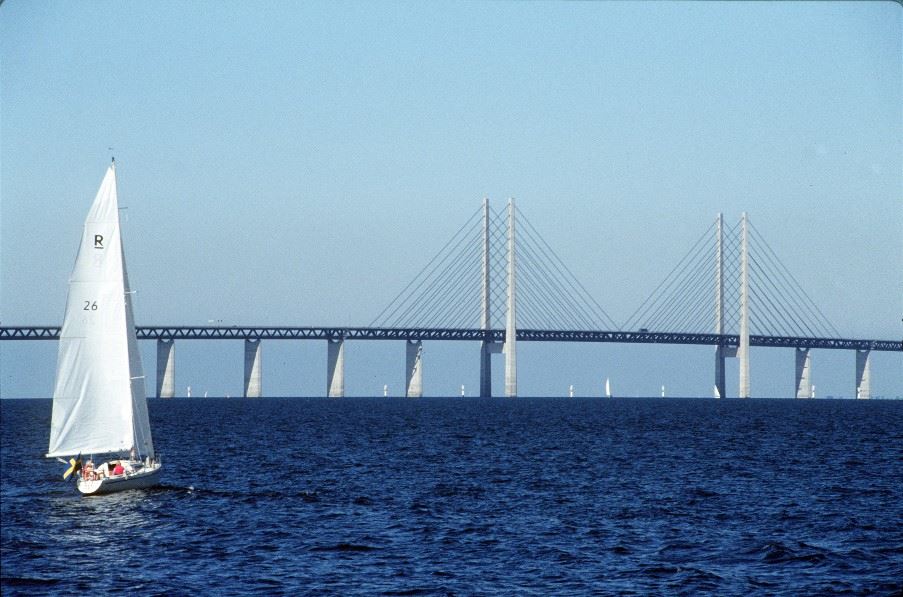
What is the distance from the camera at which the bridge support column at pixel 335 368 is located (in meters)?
169

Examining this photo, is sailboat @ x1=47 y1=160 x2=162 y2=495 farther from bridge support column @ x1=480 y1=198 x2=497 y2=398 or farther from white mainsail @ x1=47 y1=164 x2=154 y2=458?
bridge support column @ x1=480 y1=198 x2=497 y2=398

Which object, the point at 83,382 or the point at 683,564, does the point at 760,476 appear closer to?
the point at 683,564

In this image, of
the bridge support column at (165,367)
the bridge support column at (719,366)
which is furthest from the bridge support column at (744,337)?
the bridge support column at (165,367)

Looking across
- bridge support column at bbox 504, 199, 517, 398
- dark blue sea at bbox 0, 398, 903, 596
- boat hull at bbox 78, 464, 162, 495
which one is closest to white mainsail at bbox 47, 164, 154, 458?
boat hull at bbox 78, 464, 162, 495

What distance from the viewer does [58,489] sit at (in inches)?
1644

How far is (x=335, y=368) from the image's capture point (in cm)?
17125

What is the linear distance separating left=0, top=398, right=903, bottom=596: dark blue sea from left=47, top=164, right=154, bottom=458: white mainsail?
80.0 inches

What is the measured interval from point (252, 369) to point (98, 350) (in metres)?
130

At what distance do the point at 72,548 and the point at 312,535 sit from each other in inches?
246

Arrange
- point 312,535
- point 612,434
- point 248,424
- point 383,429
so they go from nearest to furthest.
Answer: point 312,535
point 612,434
point 383,429
point 248,424

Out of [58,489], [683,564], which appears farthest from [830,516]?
[58,489]

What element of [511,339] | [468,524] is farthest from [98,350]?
[511,339]

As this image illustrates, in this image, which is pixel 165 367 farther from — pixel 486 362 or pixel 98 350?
pixel 98 350

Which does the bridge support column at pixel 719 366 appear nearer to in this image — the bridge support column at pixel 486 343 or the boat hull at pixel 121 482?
the bridge support column at pixel 486 343
